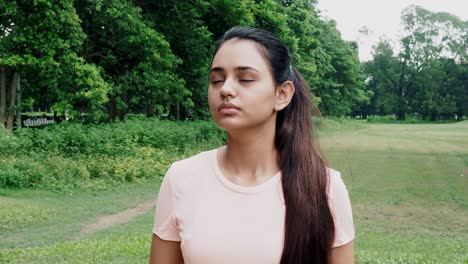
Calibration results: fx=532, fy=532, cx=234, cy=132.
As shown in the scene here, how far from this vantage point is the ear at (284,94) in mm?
1836

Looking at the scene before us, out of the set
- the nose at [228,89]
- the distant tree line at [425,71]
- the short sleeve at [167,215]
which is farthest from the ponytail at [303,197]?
the distant tree line at [425,71]

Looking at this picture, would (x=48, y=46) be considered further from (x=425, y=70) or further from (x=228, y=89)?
(x=425, y=70)

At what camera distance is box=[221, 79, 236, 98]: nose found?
67.9 inches

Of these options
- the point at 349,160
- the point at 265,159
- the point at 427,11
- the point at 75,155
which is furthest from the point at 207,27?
the point at 427,11

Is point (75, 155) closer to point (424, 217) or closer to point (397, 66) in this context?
point (424, 217)

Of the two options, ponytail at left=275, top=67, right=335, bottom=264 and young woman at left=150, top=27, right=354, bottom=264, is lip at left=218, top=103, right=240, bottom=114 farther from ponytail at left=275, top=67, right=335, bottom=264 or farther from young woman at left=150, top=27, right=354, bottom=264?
ponytail at left=275, top=67, right=335, bottom=264

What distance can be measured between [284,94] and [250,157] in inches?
9.9

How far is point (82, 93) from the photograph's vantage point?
57.4ft

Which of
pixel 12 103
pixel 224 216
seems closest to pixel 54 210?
pixel 12 103

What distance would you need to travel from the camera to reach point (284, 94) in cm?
185

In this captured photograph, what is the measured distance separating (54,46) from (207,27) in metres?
10.5

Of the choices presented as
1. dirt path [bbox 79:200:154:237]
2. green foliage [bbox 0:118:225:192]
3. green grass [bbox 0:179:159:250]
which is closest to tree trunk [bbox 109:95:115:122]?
green foliage [bbox 0:118:225:192]

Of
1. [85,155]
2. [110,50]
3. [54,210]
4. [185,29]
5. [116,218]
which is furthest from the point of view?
[185,29]

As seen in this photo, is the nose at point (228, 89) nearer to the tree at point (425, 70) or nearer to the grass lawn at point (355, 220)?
the grass lawn at point (355, 220)
